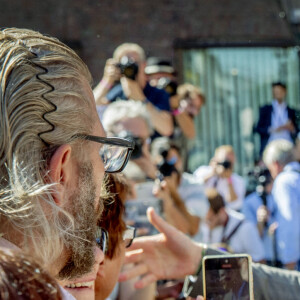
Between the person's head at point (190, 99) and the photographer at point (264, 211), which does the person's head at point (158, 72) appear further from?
the photographer at point (264, 211)

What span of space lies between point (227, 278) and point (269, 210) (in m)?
4.11

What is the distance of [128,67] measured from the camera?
16.3 feet

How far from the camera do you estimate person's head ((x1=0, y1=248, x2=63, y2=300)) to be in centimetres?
101

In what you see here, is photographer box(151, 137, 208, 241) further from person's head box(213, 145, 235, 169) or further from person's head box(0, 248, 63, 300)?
person's head box(0, 248, 63, 300)

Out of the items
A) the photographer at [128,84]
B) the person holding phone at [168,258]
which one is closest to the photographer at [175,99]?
the photographer at [128,84]

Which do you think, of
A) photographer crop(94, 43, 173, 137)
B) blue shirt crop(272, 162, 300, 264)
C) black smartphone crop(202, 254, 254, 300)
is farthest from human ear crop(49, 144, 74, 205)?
blue shirt crop(272, 162, 300, 264)

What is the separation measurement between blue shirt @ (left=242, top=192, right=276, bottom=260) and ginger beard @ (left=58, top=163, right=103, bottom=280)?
446cm

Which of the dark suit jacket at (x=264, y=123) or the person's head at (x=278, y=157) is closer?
the person's head at (x=278, y=157)

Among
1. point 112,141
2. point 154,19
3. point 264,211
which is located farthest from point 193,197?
point 154,19

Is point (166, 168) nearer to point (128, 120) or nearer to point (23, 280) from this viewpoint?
point (128, 120)

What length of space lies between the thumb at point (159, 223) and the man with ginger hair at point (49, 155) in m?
0.76

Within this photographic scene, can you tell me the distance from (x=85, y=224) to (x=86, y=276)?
157 mm

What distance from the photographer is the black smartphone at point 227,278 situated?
214cm

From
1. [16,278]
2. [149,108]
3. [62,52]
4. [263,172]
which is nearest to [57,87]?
[62,52]
